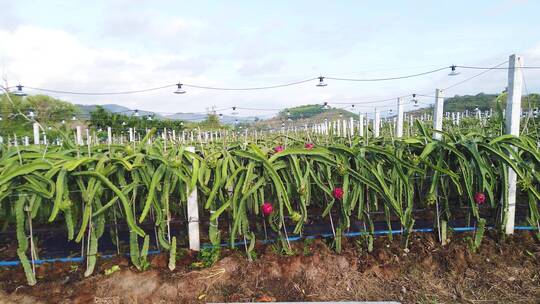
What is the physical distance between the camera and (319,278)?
204 cm

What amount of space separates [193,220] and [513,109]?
8.32 feet

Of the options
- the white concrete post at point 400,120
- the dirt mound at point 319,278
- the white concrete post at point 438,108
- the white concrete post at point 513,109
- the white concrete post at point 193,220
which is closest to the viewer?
the dirt mound at point 319,278

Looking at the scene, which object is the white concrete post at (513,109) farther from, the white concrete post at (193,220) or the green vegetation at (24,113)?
the green vegetation at (24,113)

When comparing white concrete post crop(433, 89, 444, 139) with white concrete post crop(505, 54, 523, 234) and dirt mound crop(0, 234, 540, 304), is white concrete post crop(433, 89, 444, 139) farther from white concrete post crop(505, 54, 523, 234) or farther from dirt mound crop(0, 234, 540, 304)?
dirt mound crop(0, 234, 540, 304)

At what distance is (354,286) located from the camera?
199 centimetres

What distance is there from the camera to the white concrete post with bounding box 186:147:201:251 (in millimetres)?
2201

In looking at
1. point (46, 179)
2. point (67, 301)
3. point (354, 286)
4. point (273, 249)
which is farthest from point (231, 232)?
point (46, 179)

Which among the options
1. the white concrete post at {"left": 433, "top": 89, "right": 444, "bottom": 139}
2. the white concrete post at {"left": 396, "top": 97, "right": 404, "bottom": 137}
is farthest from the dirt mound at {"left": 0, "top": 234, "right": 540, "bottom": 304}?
the white concrete post at {"left": 396, "top": 97, "right": 404, "bottom": 137}

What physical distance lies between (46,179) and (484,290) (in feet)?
8.93

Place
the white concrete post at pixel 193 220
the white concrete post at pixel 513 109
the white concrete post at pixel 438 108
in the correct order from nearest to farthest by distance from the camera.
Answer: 1. the white concrete post at pixel 193 220
2. the white concrete post at pixel 513 109
3. the white concrete post at pixel 438 108

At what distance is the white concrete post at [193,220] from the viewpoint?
2201mm

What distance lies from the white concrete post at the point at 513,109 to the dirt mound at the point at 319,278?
243mm

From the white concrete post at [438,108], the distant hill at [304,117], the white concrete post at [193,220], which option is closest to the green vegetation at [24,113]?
the white concrete post at [193,220]

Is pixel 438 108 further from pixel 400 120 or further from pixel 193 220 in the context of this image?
pixel 193 220
